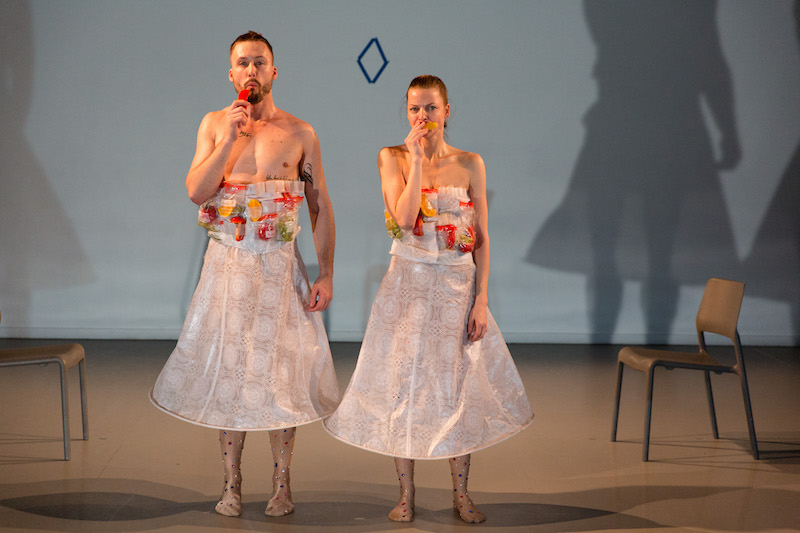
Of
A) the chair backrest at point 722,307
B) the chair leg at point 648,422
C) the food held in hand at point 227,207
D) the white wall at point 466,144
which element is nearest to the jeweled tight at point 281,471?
the food held in hand at point 227,207

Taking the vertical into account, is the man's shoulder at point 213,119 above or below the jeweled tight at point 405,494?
above

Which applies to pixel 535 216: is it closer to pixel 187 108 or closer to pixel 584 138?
pixel 584 138

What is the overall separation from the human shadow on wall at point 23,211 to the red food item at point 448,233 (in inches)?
172

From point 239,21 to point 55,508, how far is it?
14.0ft

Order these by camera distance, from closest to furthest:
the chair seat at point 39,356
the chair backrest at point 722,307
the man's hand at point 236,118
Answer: the man's hand at point 236,118
the chair seat at point 39,356
the chair backrest at point 722,307

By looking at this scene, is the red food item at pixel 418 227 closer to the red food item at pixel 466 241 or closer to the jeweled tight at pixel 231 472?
the red food item at pixel 466 241

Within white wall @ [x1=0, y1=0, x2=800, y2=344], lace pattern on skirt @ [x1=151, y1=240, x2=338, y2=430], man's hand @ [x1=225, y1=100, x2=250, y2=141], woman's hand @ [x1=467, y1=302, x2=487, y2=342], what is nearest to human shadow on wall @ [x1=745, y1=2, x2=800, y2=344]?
white wall @ [x1=0, y1=0, x2=800, y2=344]

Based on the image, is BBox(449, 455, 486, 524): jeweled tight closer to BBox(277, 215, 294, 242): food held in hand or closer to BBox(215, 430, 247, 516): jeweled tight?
BBox(215, 430, 247, 516): jeweled tight

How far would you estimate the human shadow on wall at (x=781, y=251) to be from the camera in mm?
6574

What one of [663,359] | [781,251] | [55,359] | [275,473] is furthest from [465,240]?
[781,251]

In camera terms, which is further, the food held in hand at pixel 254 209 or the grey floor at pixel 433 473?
the grey floor at pixel 433 473

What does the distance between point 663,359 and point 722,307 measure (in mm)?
459

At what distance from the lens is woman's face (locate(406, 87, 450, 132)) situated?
2844mm

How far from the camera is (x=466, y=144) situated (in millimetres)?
6500
